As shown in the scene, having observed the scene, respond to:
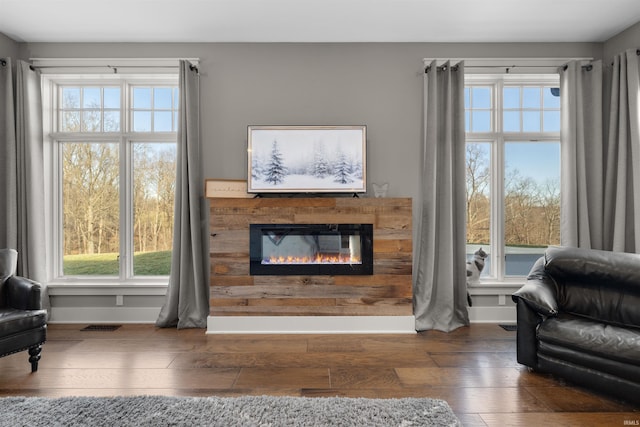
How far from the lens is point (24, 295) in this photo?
2717 mm

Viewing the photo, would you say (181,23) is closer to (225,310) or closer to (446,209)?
(225,310)

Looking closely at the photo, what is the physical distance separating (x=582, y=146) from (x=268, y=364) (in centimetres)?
352

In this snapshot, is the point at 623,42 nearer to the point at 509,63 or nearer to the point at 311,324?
the point at 509,63

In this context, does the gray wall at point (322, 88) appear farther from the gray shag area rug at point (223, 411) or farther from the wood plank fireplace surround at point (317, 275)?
the gray shag area rug at point (223, 411)

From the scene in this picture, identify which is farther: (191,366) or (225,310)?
(225,310)

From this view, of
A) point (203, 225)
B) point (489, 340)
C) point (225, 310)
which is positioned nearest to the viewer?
point (489, 340)

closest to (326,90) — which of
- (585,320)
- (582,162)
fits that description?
(582,162)

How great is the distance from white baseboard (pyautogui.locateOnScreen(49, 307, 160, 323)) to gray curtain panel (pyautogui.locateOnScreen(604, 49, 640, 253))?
14.9 ft

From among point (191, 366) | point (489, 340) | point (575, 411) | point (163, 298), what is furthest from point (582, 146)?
point (163, 298)

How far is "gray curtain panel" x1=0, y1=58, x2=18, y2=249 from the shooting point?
357 centimetres

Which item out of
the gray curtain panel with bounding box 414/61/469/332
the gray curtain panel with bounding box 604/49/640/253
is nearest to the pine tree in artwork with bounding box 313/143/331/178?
the gray curtain panel with bounding box 414/61/469/332

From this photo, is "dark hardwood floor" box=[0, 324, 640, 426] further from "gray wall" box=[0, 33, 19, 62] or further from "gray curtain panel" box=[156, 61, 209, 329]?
"gray wall" box=[0, 33, 19, 62]

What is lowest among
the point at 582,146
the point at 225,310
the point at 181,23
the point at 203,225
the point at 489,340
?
the point at 489,340

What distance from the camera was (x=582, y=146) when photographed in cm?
363
